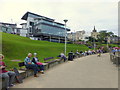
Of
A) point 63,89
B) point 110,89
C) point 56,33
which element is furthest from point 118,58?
point 56,33

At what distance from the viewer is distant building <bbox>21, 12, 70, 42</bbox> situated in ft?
193

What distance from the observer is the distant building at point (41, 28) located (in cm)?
5884

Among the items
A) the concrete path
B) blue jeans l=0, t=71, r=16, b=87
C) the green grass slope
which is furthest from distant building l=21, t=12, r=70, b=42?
blue jeans l=0, t=71, r=16, b=87

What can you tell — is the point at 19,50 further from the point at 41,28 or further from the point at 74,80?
the point at 41,28

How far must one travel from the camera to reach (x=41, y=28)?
190 feet

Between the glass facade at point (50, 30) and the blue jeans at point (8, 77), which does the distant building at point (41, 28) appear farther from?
the blue jeans at point (8, 77)

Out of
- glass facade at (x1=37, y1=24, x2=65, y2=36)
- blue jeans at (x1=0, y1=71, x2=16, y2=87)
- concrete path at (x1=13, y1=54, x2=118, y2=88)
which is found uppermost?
glass facade at (x1=37, y1=24, x2=65, y2=36)

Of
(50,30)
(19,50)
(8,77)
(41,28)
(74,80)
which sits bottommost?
(74,80)

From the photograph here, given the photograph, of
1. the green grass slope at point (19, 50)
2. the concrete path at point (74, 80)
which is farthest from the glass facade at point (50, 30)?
the concrete path at point (74, 80)

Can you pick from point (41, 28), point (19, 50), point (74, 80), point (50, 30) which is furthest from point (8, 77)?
point (50, 30)

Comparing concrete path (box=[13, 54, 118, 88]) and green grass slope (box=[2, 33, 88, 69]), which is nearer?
concrete path (box=[13, 54, 118, 88])

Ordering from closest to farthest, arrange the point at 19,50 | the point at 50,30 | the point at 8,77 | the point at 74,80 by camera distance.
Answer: the point at 8,77, the point at 74,80, the point at 19,50, the point at 50,30

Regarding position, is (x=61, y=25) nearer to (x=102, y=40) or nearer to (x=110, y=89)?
(x=102, y=40)

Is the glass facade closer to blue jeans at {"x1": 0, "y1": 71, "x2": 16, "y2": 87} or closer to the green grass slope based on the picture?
the green grass slope
